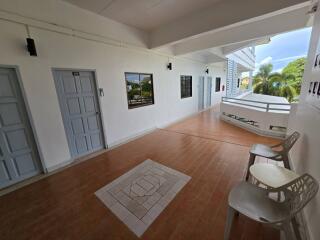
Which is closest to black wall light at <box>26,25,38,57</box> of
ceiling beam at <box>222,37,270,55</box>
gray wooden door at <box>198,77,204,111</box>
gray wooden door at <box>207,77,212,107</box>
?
→ ceiling beam at <box>222,37,270,55</box>

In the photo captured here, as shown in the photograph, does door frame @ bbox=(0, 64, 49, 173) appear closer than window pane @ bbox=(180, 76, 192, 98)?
Yes

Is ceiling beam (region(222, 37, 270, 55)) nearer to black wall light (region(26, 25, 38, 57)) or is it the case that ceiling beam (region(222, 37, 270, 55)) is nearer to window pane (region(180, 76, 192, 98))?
window pane (region(180, 76, 192, 98))

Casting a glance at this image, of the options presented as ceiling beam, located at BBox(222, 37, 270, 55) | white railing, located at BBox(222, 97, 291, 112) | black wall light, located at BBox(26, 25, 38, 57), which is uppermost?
ceiling beam, located at BBox(222, 37, 270, 55)

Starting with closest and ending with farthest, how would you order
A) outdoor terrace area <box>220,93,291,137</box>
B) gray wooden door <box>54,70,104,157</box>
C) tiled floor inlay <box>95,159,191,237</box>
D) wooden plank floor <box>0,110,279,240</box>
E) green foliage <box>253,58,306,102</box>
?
1. wooden plank floor <box>0,110,279,240</box>
2. tiled floor inlay <box>95,159,191,237</box>
3. gray wooden door <box>54,70,104,157</box>
4. outdoor terrace area <box>220,93,291,137</box>
5. green foliage <box>253,58,306,102</box>

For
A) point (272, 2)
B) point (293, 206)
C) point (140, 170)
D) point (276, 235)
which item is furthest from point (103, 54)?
point (276, 235)

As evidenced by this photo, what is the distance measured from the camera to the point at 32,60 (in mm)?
2363

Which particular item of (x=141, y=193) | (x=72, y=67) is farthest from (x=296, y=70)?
(x=72, y=67)

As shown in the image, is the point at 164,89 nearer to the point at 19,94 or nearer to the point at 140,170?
the point at 140,170

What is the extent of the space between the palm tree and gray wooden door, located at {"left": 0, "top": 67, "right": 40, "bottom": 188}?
47.4ft

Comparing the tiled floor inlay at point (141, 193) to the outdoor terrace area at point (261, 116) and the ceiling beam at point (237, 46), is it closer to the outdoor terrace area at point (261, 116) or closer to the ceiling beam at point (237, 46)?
the outdoor terrace area at point (261, 116)

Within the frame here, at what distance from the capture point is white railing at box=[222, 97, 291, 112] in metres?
4.00

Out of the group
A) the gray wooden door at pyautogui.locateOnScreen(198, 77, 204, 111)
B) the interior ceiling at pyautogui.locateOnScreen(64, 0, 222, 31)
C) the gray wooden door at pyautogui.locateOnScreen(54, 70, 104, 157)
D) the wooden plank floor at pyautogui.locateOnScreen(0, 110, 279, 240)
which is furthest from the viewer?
the gray wooden door at pyautogui.locateOnScreen(198, 77, 204, 111)

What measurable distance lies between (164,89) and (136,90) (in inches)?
53.8

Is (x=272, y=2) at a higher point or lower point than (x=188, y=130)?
higher
